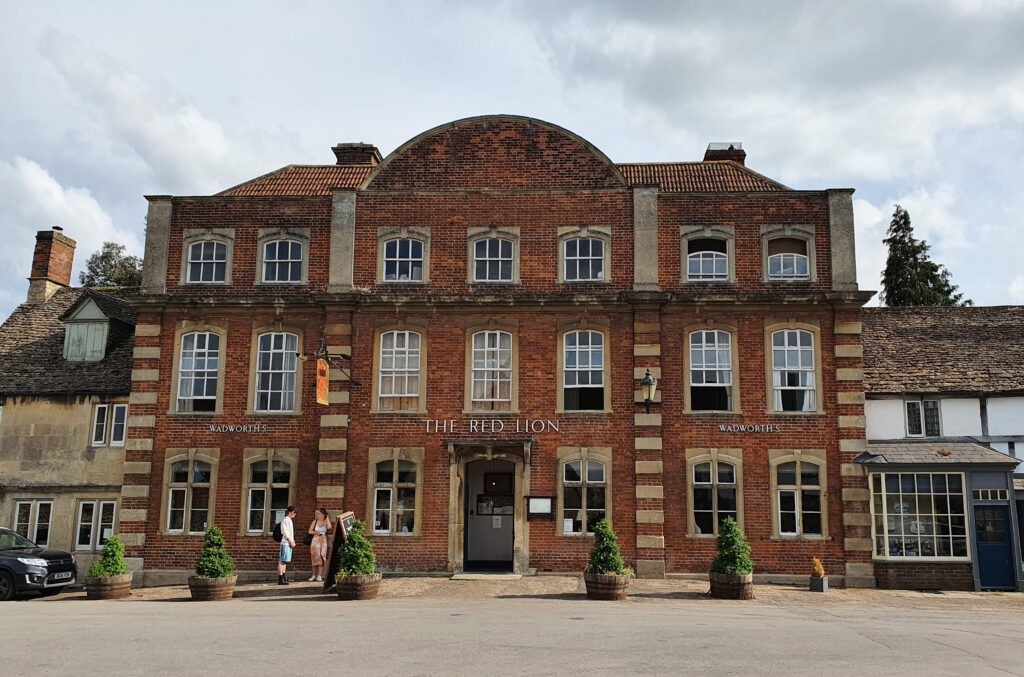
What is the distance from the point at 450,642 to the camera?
1187 cm

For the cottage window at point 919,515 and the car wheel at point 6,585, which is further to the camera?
the cottage window at point 919,515

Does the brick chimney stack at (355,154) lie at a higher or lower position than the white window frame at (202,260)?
higher

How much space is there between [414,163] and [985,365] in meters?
16.1

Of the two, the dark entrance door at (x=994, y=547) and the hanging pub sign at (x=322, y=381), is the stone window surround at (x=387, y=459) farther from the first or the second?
the dark entrance door at (x=994, y=547)

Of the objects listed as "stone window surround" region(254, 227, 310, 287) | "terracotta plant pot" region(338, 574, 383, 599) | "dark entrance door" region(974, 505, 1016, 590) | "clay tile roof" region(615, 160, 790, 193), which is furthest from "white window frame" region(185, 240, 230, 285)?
"dark entrance door" region(974, 505, 1016, 590)

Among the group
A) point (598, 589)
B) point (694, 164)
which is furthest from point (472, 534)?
point (694, 164)

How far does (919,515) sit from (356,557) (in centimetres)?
1333

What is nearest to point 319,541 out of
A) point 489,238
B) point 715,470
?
point 489,238

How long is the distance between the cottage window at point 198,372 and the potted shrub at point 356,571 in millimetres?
6756

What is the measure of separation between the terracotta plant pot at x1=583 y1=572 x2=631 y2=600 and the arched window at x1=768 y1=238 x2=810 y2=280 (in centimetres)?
906

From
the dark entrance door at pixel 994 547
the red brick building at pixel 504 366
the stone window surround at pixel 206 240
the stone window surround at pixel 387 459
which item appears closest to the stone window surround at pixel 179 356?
the red brick building at pixel 504 366

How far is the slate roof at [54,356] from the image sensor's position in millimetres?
23750

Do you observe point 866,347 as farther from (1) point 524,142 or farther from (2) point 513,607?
(2) point 513,607

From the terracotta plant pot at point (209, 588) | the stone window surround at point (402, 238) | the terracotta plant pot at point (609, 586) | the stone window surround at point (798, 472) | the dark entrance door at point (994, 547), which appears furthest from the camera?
the stone window surround at point (402, 238)
